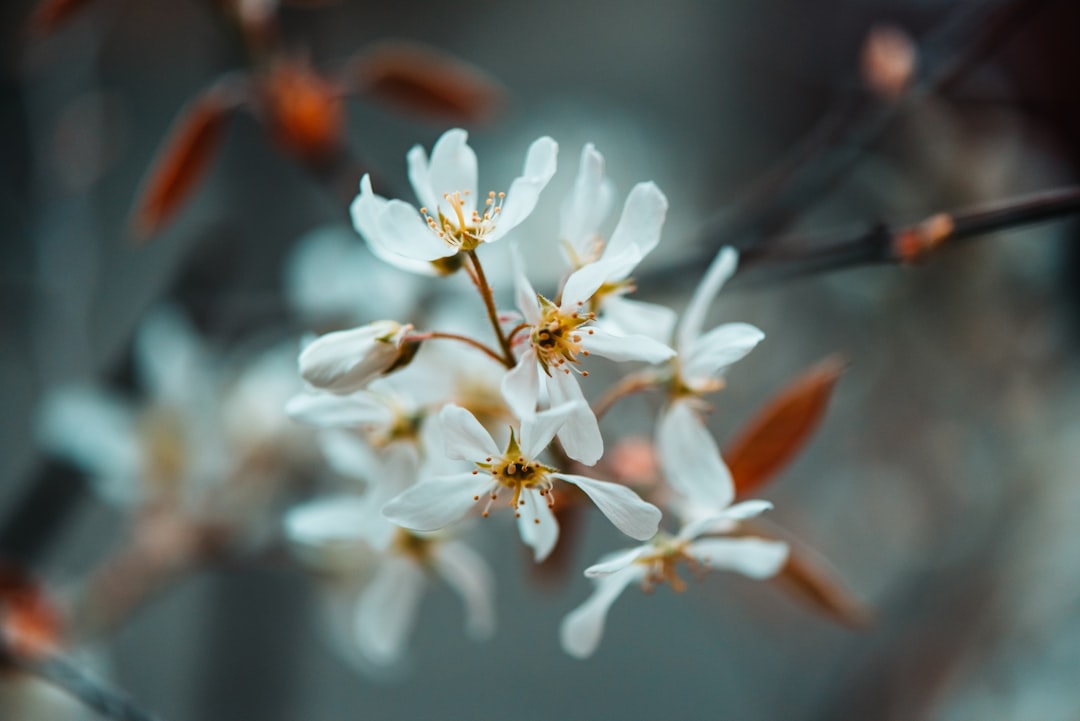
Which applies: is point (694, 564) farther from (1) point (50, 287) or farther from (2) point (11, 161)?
(2) point (11, 161)

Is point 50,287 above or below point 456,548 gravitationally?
above

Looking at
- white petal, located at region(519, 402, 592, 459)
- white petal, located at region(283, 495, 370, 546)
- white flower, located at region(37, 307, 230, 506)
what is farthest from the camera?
white flower, located at region(37, 307, 230, 506)

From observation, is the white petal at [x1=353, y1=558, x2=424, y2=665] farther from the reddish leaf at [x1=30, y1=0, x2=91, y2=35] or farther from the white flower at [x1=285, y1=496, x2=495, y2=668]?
the reddish leaf at [x1=30, y1=0, x2=91, y2=35]

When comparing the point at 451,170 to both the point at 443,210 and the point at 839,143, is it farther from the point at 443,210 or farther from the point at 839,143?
the point at 839,143

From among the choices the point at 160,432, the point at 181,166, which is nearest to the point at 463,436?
the point at 181,166

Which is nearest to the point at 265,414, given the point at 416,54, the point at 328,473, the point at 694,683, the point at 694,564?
the point at 328,473

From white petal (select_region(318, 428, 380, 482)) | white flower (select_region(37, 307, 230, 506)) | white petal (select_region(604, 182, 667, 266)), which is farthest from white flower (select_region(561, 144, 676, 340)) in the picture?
white flower (select_region(37, 307, 230, 506))

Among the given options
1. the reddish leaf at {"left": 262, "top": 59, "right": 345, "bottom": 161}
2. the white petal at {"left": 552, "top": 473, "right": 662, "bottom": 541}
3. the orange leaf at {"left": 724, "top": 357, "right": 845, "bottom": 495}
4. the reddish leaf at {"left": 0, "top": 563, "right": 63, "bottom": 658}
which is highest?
the reddish leaf at {"left": 262, "top": 59, "right": 345, "bottom": 161}
